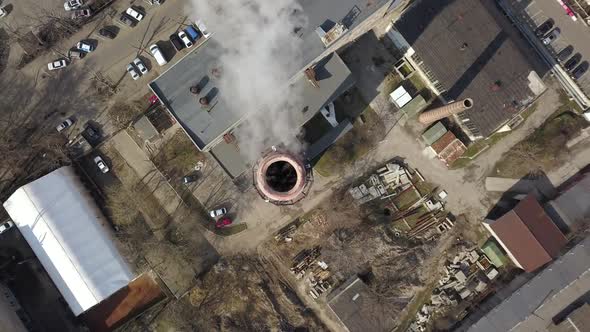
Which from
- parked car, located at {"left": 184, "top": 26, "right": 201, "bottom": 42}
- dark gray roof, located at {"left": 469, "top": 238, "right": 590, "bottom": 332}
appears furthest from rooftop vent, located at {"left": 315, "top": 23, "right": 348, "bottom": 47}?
dark gray roof, located at {"left": 469, "top": 238, "right": 590, "bottom": 332}

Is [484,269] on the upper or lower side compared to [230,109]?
lower

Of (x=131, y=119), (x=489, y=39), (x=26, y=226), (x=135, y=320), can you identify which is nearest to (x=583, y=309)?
(x=489, y=39)

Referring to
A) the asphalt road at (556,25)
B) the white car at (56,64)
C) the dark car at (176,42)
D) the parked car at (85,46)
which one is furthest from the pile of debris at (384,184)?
the white car at (56,64)

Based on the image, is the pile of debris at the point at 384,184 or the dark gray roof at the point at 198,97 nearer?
the dark gray roof at the point at 198,97

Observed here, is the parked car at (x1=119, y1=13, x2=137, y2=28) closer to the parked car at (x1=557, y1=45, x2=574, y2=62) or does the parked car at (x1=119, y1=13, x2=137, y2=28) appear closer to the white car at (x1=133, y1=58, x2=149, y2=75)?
the white car at (x1=133, y1=58, x2=149, y2=75)

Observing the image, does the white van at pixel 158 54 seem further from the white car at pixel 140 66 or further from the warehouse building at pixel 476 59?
the warehouse building at pixel 476 59

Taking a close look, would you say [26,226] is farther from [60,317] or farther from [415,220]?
[415,220]
